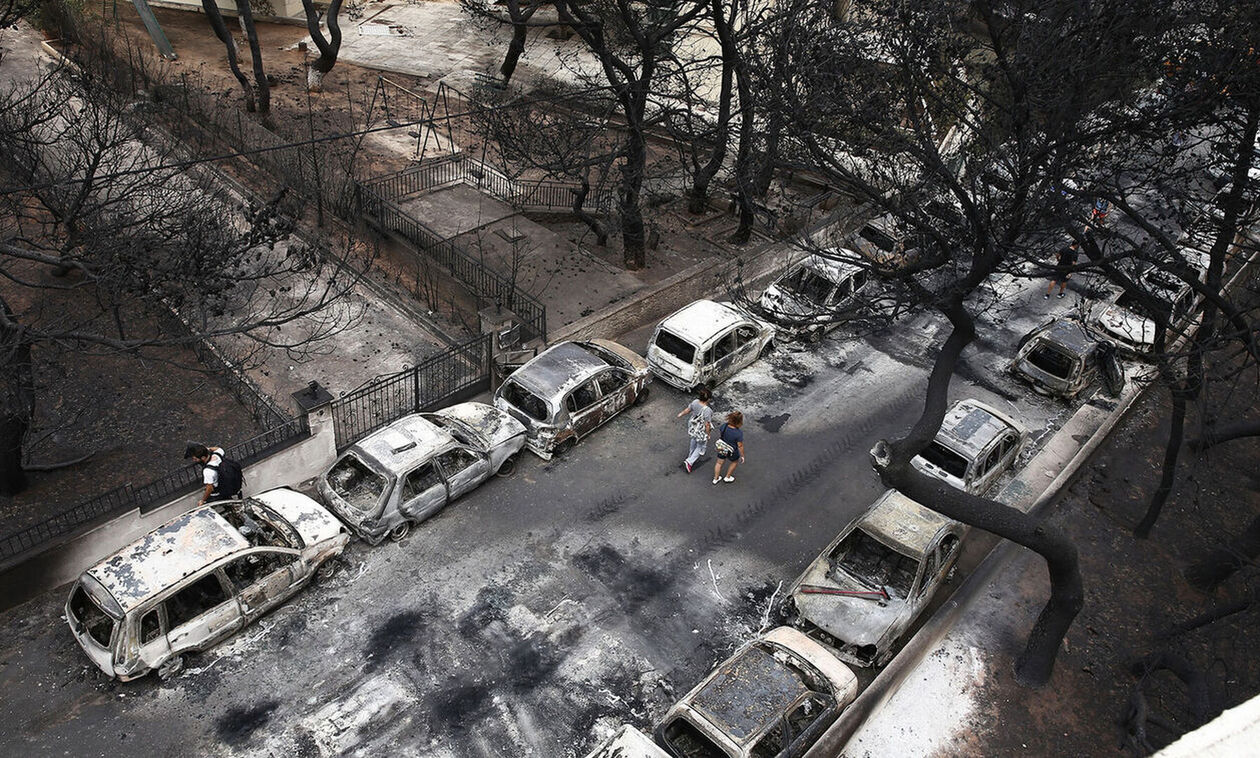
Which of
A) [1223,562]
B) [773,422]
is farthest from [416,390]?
[1223,562]

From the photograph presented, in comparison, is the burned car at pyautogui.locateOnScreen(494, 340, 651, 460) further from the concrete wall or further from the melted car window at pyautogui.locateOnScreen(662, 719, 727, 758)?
the melted car window at pyautogui.locateOnScreen(662, 719, 727, 758)

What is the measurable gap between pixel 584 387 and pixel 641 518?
8.16ft

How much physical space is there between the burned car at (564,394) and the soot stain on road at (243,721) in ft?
18.6

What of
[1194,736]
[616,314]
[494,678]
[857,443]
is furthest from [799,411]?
[1194,736]

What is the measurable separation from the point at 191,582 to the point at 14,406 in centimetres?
424

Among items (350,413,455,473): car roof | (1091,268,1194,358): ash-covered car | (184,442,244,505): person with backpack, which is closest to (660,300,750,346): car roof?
(350,413,455,473): car roof

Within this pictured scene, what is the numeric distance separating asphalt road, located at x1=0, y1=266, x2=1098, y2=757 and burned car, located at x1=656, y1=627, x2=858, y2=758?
3.06 ft

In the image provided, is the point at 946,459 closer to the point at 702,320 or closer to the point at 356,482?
the point at 702,320

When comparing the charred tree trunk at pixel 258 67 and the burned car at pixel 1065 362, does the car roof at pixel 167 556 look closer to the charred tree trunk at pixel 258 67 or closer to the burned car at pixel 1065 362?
the burned car at pixel 1065 362

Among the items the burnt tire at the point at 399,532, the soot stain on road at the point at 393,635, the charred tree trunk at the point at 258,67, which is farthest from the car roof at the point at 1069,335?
the charred tree trunk at the point at 258,67

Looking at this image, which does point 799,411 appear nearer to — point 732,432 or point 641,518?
point 732,432

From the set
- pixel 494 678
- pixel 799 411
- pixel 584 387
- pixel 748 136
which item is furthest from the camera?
pixel 748 136

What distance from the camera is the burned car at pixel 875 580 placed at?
38.3 feet

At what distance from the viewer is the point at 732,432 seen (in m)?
14.1
